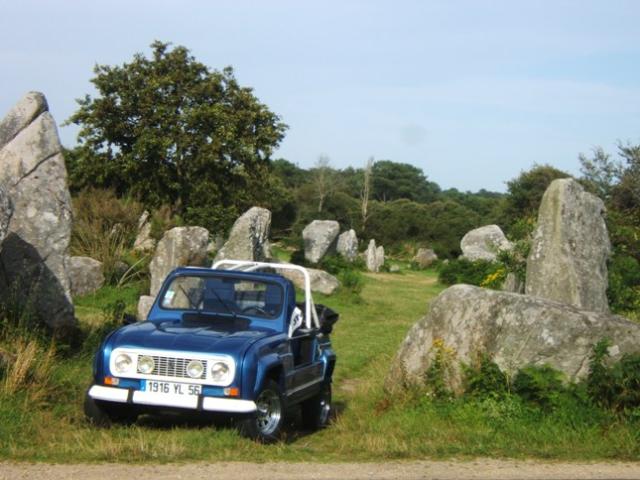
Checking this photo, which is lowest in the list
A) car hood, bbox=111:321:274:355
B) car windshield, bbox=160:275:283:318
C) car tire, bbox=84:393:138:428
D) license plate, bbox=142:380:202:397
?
car tire, bbox=84:393:138:428

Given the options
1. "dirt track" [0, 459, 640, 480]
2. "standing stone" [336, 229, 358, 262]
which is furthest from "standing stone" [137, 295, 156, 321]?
"standing stone" [336, 229, 358, 262]

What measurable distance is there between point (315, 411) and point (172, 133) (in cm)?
2627

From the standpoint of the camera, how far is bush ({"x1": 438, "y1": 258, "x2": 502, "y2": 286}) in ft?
98.9

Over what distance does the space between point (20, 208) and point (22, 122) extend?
1.39 m

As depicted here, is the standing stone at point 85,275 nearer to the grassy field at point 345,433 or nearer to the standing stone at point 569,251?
the grassy field at point 345,433

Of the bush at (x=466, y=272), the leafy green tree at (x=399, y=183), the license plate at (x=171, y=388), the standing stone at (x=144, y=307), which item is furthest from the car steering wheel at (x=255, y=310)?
the leafy green tree at (x=399, y=183)

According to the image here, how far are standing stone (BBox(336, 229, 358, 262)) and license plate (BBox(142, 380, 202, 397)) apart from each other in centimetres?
3014

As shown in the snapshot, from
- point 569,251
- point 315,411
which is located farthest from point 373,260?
point 315,411

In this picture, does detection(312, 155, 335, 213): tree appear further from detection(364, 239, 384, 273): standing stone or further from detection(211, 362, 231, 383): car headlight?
detection(211, 362, 231, 383): car headlight

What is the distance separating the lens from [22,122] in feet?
43.6

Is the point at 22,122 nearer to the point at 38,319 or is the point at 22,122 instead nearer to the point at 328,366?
the point at 38,319

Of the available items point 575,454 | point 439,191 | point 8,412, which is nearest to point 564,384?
point 575,454

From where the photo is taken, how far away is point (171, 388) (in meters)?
8.36

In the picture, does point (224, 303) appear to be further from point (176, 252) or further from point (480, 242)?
point (480, 242)
